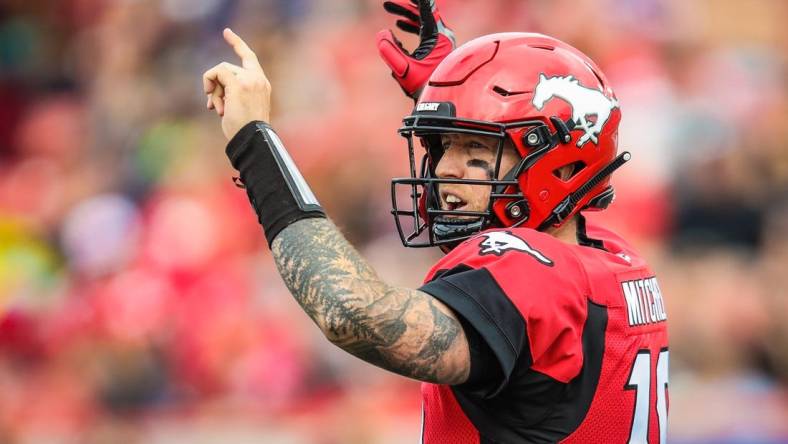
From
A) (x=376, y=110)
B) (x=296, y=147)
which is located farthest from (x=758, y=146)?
(x=296, y=147)

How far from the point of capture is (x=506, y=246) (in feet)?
7.06

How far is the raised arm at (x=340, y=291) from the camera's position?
6.41ft

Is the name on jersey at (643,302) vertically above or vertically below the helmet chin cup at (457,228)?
below

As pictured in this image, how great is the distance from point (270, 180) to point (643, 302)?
952 mm

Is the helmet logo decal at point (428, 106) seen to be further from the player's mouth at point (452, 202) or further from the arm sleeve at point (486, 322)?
the arm sleeve at point (486, 322)

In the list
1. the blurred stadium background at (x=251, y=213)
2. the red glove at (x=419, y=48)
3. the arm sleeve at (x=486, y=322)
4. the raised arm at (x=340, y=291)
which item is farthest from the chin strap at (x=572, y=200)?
the blurred stadium background at (x=251, y=213)

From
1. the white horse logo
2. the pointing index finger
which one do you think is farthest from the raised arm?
the white horse logo

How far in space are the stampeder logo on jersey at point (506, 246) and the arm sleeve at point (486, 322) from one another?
3.2 inches

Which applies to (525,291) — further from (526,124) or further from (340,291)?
(526,124)

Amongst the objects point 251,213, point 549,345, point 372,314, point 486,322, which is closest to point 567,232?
point 549,345

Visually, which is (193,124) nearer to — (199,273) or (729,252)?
(199,273)

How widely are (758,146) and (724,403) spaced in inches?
47.1

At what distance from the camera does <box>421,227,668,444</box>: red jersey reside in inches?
80.2

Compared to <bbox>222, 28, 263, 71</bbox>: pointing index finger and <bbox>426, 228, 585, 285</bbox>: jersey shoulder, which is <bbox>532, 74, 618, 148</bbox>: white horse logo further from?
<bbox>222, 28, 263, 71</bbox>: pointing index finger
